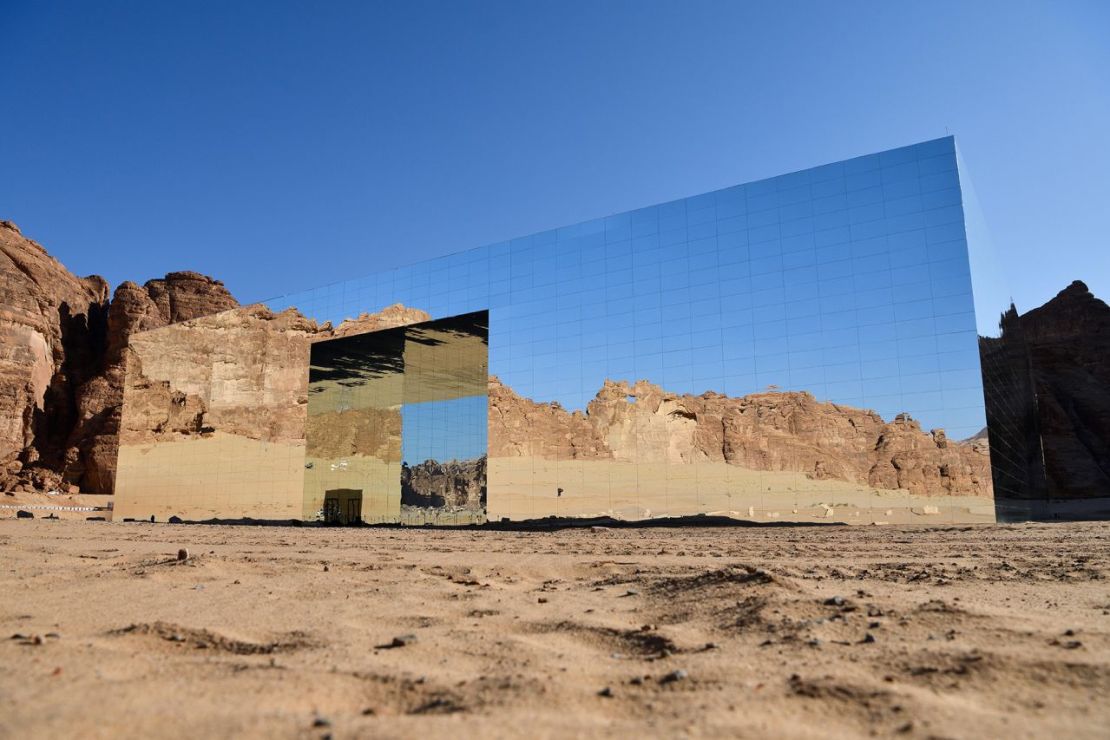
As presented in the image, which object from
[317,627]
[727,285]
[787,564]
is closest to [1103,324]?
[727,285]

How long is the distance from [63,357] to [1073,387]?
2428 inches

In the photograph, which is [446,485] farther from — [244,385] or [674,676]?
[674,676]

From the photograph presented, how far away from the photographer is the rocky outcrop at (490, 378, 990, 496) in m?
12.6

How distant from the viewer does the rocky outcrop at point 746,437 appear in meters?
12.6

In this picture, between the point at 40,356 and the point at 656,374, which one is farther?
the point at 40,356

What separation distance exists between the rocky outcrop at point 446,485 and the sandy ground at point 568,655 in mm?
13140

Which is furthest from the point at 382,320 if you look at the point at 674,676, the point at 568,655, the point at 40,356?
the point at 40,356

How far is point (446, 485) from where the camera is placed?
18875 millimetres

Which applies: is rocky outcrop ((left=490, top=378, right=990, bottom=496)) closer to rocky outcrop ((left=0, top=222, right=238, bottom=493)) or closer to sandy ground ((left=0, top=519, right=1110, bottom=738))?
sandy ground ((left=0, top=519, right=1110, bottom=738))

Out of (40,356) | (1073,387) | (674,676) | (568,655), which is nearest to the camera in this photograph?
(674,676)

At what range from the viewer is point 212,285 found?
5369 centimetres

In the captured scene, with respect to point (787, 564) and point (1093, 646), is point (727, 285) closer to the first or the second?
point (787, 564)

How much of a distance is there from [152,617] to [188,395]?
2346 centimetres

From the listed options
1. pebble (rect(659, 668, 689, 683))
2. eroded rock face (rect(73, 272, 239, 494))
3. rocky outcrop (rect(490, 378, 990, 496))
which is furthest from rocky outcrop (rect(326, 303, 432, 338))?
eroded rock face (rect(73, 272, 239, 494))
